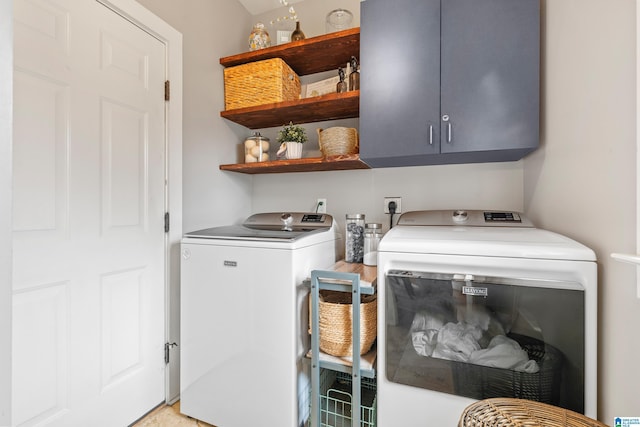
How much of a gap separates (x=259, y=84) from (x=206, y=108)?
15.1 inches

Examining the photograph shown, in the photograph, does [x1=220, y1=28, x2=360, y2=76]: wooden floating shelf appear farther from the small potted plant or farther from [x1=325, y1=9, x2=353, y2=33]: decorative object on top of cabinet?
the small potted plant

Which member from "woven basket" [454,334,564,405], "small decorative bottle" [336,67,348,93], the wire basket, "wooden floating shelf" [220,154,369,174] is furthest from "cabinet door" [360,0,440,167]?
the wire basket

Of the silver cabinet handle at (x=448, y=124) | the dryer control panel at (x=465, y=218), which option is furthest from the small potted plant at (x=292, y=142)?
the silver cabinet handle at (x=448, y=124)

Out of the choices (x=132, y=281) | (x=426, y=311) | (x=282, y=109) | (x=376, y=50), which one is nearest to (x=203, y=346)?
(x=132, y=281)

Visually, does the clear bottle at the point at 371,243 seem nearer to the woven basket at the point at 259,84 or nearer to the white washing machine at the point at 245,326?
the white washing machine at the point at 245,326

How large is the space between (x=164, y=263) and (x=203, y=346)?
1.70 ft

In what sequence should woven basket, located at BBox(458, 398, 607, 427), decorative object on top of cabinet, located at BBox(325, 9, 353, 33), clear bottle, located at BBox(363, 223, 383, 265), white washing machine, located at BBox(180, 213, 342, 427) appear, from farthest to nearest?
1. decorative object on top of cabinet, located at BBox(325, 9, 353, 33)
2. clear bottle, located at BBox(363, 223, 383, 265)
3. white washing machine, located at BBox(180, 213, 342, 427)
4. woven basket, located at BBox(458, 398, 607, 427)

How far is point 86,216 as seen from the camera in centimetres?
129

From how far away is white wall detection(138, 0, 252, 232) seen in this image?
1767mm

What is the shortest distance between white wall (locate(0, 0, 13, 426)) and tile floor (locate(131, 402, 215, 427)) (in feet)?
4.26

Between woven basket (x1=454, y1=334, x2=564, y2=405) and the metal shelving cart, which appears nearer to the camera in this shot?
woven basket (x1=454, y1=334, x2=564, y2=405)

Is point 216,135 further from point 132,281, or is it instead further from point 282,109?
point 132,281

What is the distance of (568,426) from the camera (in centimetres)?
77

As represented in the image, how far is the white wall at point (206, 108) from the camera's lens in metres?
1.77
